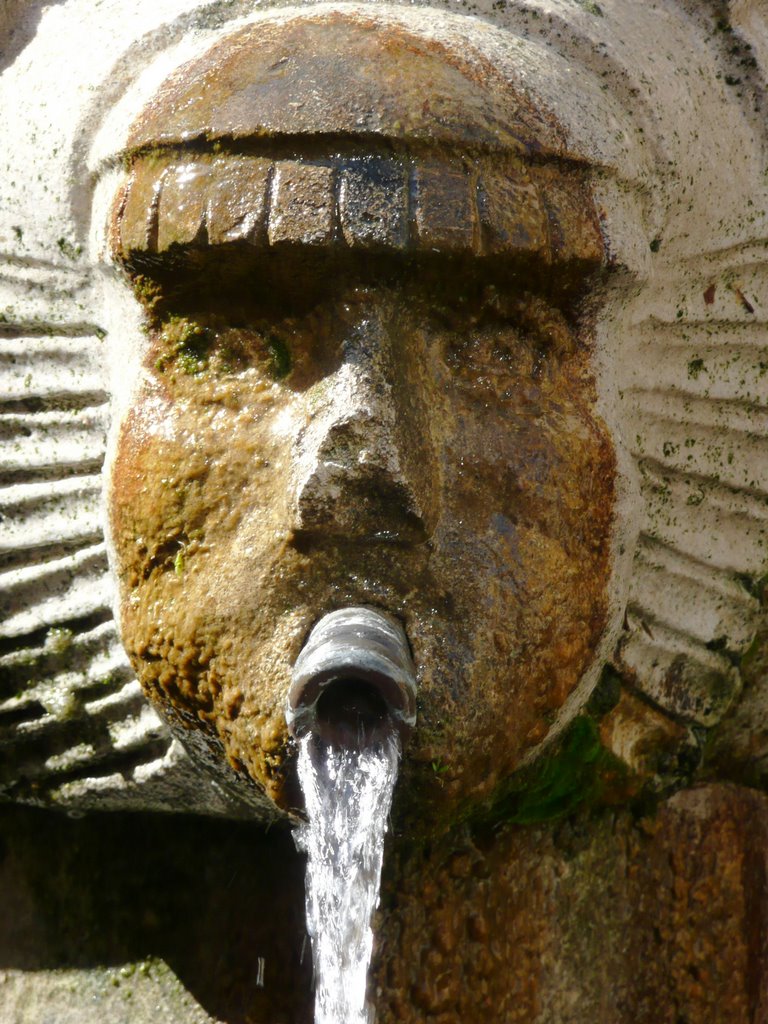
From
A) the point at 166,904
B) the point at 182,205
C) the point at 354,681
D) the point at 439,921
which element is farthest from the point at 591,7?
the point at 166,904

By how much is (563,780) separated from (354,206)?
85 cm

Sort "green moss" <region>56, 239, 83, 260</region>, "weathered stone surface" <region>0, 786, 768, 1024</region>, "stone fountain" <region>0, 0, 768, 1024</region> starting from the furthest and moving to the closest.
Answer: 1. "weathered stone surface" <region>0, 786, 768, 1024</region>
2. "green moss" <region>56, 239, 83, 260</region>
3. "stone fountain" <region>0, 0, 768, 1024</region>

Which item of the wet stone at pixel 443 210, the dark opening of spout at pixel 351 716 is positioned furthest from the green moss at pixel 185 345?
the dark opening of spout at pixel 351 716

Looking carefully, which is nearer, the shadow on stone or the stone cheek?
the stone cheek

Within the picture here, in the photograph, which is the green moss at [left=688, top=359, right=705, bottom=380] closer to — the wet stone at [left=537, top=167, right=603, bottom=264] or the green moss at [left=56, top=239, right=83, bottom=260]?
the wet stone at [left=537, top=167, right=603, bottom=264]

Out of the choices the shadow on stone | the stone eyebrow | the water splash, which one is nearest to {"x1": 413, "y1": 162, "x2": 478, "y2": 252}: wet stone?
the stone eyebrow

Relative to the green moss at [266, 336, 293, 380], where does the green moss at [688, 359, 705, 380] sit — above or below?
above

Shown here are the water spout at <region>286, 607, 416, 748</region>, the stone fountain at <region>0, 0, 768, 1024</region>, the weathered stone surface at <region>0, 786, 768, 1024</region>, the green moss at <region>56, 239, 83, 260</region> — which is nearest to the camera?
the water spout at <region>286, 607, 416, 748</region>

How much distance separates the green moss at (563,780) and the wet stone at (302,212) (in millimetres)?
747

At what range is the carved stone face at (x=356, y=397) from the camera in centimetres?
137

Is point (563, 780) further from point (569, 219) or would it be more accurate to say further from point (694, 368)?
point (569, 219)

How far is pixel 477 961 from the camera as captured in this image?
173 cm

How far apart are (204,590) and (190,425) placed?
0.19m

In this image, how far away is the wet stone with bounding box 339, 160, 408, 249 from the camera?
1.37m
